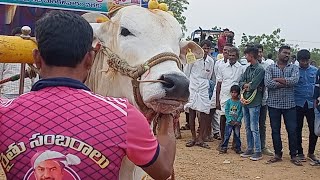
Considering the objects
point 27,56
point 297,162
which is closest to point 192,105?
point 297,162

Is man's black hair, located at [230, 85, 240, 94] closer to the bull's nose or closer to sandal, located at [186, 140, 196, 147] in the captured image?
sandal, located at [186, 140, 196, 147]

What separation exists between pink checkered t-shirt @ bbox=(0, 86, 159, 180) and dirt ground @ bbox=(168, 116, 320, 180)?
547 centimetres

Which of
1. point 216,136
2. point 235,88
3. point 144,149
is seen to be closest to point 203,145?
point 216,136

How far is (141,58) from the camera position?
266 cm

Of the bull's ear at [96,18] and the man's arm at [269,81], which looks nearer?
the bull's ear at [96,18]

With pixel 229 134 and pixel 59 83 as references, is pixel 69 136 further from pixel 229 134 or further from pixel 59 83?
pixel 229 134

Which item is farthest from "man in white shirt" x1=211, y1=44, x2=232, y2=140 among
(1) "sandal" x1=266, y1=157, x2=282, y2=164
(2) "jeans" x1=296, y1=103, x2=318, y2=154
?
(2) "jeans" x1=296, y1=103, x2=318, y2=154

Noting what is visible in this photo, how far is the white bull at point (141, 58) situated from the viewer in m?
2.40

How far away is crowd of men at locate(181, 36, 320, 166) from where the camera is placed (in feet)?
25.1

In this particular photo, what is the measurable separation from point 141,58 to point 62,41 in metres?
1.08

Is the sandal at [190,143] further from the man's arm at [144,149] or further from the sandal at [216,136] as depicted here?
the man's arm at [144,149]

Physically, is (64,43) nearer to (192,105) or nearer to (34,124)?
(34,124)

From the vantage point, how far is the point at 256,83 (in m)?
7.81

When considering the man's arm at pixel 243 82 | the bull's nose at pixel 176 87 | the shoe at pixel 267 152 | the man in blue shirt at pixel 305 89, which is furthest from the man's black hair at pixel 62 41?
the shoe at pixel 267 152
